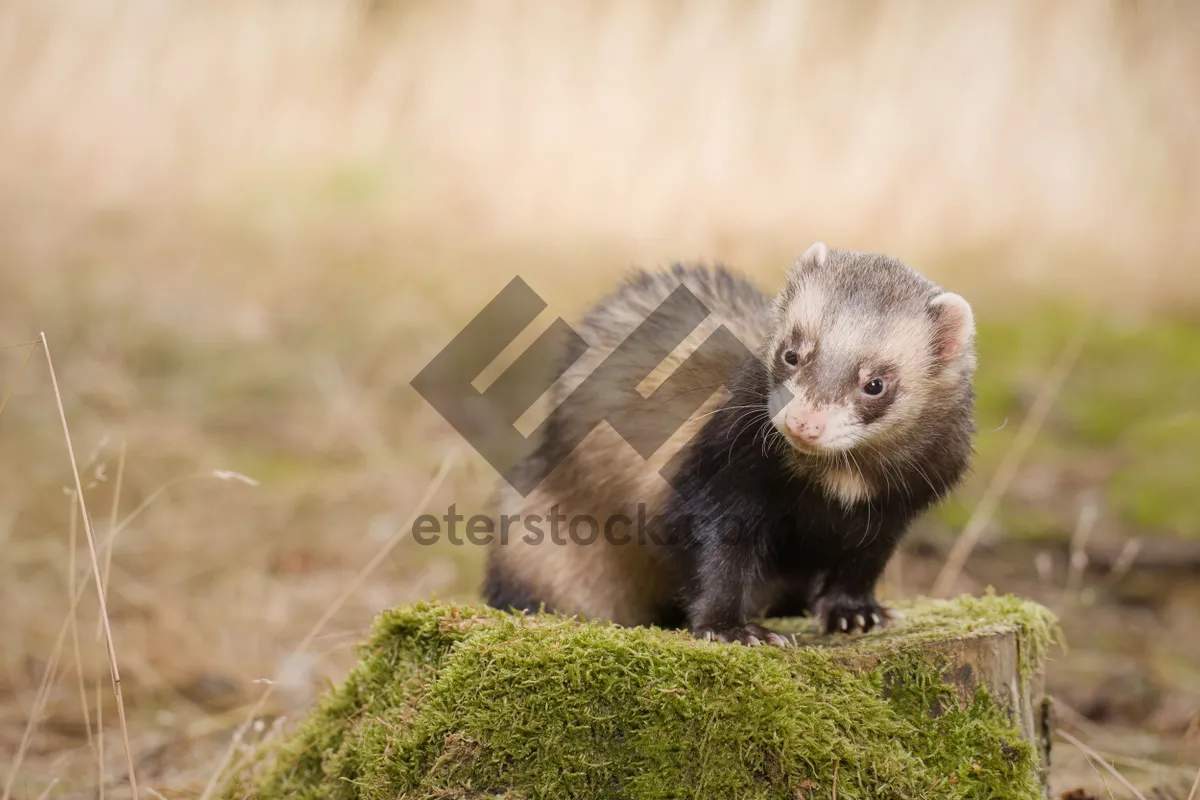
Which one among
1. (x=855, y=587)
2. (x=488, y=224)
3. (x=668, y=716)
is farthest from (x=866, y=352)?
(x=488, y=224)

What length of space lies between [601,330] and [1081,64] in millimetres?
6278

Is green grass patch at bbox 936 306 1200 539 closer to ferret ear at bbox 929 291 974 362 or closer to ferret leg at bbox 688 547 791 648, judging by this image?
ferret ear at bbox 929 291 974 362

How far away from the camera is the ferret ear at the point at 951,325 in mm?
3143

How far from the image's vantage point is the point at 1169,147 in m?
8.50

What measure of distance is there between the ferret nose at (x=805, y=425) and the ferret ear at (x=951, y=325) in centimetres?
56

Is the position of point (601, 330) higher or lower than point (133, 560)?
higher

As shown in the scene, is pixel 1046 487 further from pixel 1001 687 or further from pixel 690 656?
pixel 690 656

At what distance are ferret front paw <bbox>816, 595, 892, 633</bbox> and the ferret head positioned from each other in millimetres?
554

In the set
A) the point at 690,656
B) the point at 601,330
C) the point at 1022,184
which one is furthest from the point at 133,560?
the point at 1022,184

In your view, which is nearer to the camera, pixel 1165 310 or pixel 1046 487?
pixel 1046 487

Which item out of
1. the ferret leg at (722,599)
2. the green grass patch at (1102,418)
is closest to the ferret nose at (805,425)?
the ferret leg at (722,599)

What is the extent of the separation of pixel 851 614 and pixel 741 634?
48 centimetres

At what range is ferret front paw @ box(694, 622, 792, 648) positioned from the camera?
3.03 metres

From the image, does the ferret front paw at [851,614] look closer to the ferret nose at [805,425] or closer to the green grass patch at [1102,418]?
the ferret nose at [805,425]
